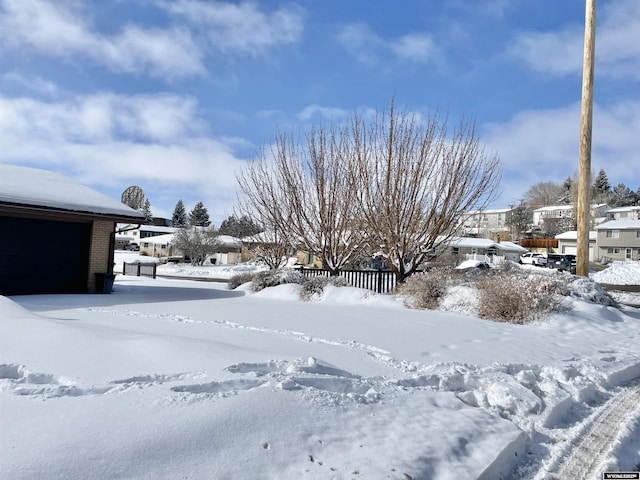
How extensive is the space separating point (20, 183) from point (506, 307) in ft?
47.3

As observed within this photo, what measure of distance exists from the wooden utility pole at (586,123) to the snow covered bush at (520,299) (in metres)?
4.52

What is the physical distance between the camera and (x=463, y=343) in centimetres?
755

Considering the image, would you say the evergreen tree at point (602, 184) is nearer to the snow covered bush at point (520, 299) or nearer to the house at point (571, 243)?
the house at point (571, 243)

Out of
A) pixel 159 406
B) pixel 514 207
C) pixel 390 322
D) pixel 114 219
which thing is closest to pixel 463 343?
pixel 390 322

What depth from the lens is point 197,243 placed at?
42.0m

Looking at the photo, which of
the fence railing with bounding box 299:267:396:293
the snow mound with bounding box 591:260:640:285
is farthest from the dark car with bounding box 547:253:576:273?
the fence railing with bounding box 299:267:396:293

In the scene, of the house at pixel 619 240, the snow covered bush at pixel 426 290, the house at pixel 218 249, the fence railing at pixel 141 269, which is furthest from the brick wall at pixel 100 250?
the house at pixel 619 240

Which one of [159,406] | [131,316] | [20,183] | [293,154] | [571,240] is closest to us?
[159,406]

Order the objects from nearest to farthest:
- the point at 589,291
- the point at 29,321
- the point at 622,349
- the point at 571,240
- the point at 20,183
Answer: the point at 29,321, the point at 622,349, the point at 589,291, the point at 20,183, the point at 571,240

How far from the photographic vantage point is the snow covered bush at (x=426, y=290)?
12055mm

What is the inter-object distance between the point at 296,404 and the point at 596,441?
2.78 m

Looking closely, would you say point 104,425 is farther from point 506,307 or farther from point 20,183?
point 20,183

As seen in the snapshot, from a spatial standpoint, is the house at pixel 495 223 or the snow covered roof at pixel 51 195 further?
the house at pixel 495 223

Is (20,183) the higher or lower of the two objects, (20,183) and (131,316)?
the higher
